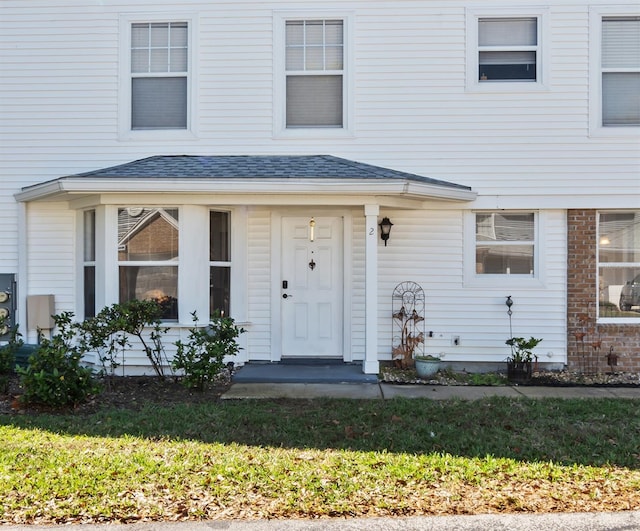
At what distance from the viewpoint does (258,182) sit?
767cm

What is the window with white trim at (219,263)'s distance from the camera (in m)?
8.53

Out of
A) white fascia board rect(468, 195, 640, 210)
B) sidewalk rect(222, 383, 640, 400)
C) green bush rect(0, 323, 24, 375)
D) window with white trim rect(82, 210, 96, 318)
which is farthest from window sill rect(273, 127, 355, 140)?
green bush rect(0, 323, 24, 375)

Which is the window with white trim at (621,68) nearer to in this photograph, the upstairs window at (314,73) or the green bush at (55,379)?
the upstairs window at (314,73)

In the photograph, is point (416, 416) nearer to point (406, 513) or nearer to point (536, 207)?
point (406, 513)

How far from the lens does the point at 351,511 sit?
384 centimetres

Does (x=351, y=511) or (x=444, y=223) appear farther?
(x=444, y=223)

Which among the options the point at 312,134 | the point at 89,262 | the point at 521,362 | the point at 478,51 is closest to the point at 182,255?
the point at 89,262

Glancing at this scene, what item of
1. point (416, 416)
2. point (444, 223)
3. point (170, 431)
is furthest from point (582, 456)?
point (444, 223)

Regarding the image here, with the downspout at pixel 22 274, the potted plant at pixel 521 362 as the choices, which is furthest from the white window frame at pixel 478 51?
the downspout at pixel 22 274

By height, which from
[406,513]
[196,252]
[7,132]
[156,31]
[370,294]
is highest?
[156,31]

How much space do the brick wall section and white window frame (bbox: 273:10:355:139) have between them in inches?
148

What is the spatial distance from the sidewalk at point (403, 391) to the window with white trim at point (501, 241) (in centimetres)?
197

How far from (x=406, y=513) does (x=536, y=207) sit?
237 inches

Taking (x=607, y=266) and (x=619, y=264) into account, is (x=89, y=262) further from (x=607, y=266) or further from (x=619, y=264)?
(x=619, y=264)
